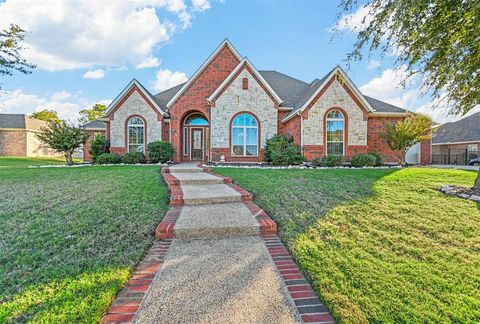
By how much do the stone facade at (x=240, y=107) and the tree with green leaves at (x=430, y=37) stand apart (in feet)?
32.8

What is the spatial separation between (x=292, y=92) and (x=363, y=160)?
7998 mm

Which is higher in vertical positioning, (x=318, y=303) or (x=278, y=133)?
(x=278, y=133)

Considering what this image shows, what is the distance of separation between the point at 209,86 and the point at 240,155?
5402 millimetres

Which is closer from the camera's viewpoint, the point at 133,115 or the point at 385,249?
the point at 385,249

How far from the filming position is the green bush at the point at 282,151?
583 inches

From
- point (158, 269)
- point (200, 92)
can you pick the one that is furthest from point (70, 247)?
point (200, 92)

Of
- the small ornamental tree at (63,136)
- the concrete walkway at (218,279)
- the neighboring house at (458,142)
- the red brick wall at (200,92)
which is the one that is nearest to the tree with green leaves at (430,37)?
the concrete walkway at (218,279)

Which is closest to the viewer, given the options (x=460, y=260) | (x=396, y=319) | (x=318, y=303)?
(x=396, y=319)

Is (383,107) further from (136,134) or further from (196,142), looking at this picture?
(136,134)

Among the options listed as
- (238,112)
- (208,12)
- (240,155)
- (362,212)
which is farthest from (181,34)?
(362,212)

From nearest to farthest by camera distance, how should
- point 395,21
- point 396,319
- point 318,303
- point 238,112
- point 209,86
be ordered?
1. point 396,319
2. point 318,303
3. point 395,21
4. point 238,112
5. point 209,86

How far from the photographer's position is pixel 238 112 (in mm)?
16688

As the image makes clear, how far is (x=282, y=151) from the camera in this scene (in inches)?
599

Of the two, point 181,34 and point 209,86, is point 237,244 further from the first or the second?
point 181,34
